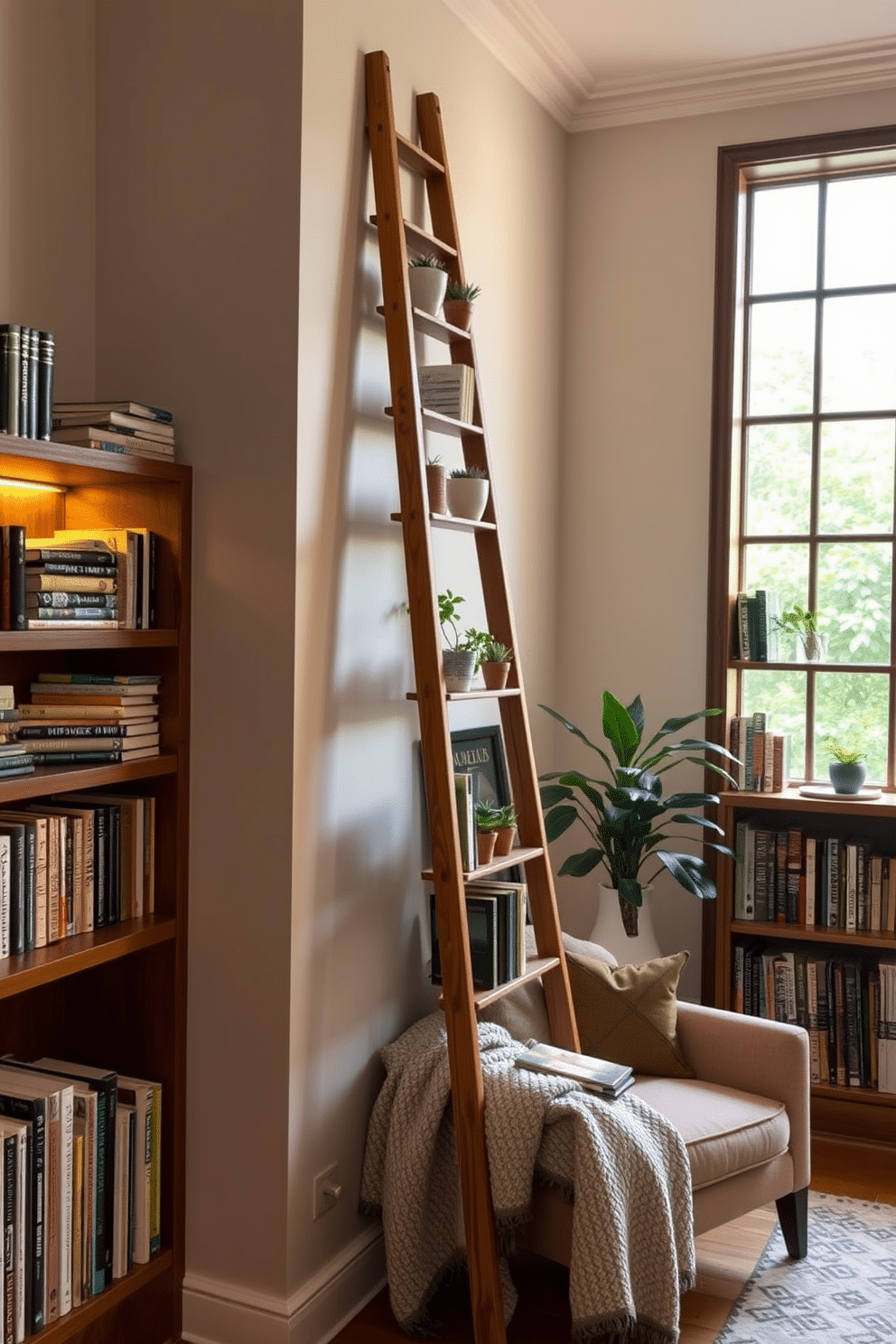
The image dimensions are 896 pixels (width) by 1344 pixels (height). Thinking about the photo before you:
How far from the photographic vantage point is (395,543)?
9.48 feet

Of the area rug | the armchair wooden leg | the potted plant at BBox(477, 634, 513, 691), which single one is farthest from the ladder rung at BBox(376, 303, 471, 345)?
the area rug

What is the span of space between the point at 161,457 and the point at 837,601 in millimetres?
2336

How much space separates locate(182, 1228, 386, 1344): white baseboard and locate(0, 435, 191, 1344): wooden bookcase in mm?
53

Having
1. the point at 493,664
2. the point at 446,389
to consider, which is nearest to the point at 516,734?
the point at 493,664

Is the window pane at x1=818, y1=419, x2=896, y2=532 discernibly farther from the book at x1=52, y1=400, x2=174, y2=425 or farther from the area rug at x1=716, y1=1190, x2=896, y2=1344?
the book at x1=52, y1=400, x2=174, y2=425

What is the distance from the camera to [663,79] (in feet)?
12.7

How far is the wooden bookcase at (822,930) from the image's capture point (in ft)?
11.7

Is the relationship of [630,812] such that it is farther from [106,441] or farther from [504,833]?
[106,441]

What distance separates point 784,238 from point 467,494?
1.86m

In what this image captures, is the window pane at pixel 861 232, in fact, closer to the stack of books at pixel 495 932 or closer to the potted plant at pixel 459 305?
the potted plant at pixel 459 305

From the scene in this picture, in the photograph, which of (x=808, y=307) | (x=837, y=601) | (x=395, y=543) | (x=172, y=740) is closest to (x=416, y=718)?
(x=395, y=543)

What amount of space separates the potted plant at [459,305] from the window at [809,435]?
1248mm

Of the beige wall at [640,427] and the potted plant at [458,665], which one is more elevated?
the beige wall at [640,427]

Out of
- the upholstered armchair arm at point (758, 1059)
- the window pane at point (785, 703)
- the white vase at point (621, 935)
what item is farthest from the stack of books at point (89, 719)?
the window pane at point (785, 703)
